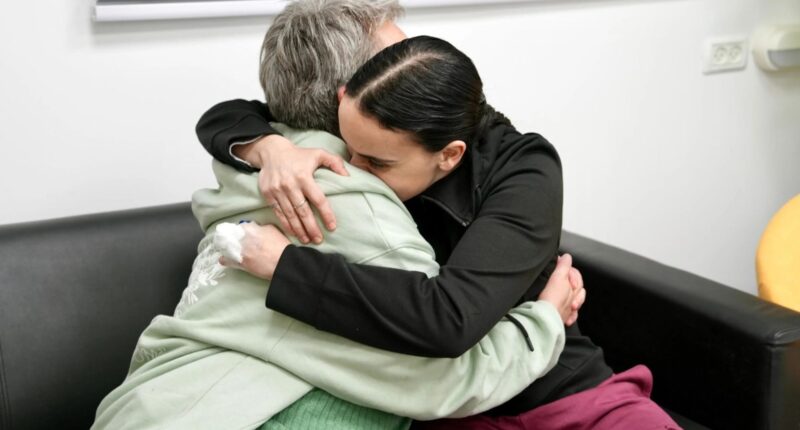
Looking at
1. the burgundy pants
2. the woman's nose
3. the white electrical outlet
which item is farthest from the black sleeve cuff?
the white electrical outlet

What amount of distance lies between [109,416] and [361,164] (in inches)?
20.8

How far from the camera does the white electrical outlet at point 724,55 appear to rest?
8.96 ft

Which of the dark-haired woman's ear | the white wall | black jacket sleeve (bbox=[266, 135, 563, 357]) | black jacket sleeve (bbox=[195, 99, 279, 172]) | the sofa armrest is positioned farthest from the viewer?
the white wall

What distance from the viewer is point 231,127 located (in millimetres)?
1525

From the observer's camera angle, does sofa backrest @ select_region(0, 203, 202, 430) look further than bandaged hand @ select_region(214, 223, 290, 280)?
Yes

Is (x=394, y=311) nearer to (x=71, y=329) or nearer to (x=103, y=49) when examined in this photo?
(x=71, y=329)

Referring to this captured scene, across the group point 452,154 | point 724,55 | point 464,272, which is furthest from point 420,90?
point 724,55

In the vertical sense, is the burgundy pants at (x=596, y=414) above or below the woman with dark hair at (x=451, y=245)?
below

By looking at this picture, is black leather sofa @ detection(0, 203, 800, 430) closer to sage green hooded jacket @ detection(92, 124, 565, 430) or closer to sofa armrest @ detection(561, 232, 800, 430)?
sofa armrest @ detection(561, 232, 800, 430)

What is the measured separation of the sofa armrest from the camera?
1.58 m

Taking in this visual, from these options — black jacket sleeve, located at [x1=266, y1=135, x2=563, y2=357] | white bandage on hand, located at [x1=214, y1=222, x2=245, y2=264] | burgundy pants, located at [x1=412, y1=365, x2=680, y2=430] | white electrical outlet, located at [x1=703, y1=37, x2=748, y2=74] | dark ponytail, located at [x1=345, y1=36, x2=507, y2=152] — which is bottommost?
burgundy pants, located at [x1=412, y1=365, x2=680, y2=430]

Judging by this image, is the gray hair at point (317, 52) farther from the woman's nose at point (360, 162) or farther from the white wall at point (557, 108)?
the white wall at point (557, 108)

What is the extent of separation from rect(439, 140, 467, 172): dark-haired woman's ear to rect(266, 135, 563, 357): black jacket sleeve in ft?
0.41

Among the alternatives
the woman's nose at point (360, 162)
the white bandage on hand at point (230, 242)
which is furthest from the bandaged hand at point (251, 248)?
the woman's nose at point (360, 162)
